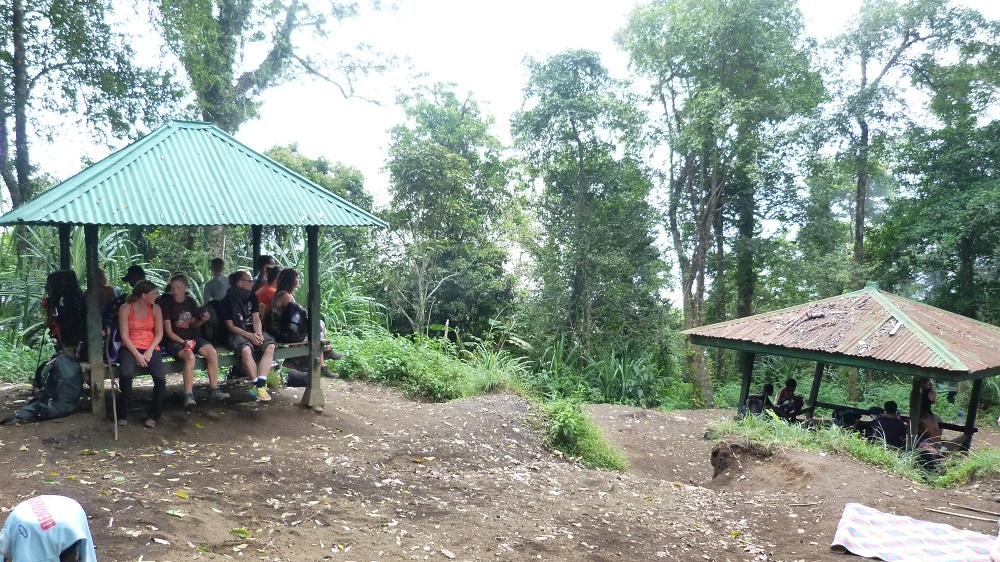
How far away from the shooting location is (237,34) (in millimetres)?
14977

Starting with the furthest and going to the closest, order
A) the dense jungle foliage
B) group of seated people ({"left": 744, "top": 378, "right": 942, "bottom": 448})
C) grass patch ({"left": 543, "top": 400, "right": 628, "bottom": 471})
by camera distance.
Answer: the dense jungle foliage
group of seated people ({"left": 744, "top": 378, "right": 942, "bottom": 448})
grass patch ({"left": 543, "top": 400, "right": 628, "bottom": 471})

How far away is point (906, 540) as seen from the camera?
4.84 m

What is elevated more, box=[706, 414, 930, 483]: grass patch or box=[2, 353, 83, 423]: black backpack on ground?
box=[2, 353, 83, 423]: black backpack on ground

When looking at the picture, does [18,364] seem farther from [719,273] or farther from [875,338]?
[719,273]

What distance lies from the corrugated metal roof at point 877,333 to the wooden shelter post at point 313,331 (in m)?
6.06

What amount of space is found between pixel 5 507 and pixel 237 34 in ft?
43.9

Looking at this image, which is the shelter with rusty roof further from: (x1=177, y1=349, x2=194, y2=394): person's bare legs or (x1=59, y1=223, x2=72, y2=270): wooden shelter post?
(x1=59, y1=223, x2=72, y2=270): wooden shelter post

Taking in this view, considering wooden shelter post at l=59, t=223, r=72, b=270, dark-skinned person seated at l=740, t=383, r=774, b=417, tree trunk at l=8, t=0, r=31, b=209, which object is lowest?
dark-skinned person seated at l=740, t=383, r=774, b=417

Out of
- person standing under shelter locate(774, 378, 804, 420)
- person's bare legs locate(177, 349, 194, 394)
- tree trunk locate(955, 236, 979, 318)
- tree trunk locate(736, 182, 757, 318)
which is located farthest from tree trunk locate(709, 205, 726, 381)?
person's bare legs locate(177, 349, 194, 394)

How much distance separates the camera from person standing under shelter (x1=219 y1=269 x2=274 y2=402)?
6.46m

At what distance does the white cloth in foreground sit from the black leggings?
356 cm

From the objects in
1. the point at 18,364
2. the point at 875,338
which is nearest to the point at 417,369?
the point at 18,364

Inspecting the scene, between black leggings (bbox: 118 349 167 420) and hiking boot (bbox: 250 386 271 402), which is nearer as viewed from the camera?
black leggings (bbox: 118 349 167 420)

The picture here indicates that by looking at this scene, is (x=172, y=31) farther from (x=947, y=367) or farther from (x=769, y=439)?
(x=947, y=367)
